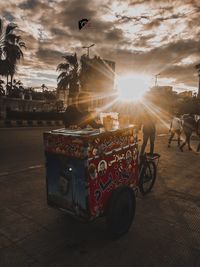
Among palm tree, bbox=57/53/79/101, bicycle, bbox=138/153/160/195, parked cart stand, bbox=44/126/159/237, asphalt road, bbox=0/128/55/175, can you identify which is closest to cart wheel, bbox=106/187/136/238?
parked cart stand, bbox=44/126/159/237

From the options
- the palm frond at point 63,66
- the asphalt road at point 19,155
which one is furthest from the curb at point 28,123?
the palm frond at point 63,66

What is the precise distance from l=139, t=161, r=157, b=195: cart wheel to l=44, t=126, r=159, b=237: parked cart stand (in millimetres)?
1320

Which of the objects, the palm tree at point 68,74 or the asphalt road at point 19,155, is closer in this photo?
the asphalt road at point 19,155

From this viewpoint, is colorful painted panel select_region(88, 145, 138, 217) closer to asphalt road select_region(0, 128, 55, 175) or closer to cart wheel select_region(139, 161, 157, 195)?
cart wheel select_region(139, 161, 157, 195)

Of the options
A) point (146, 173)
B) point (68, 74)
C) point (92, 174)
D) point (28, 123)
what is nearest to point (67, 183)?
point (92, 174)

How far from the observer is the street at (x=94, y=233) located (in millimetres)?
3063

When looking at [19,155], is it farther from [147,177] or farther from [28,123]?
[28,123]

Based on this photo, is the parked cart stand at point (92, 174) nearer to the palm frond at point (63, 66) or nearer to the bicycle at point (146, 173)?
the bicycle at point (146, 173)

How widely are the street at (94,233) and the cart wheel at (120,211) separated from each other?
0.14 meters

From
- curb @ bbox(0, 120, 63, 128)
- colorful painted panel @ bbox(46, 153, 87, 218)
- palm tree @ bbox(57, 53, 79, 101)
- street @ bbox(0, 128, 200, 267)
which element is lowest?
street @ bbox(0, 128, 200, 267)

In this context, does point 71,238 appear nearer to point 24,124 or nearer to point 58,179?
point 58,179

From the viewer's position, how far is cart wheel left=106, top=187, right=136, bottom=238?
340 centimetres

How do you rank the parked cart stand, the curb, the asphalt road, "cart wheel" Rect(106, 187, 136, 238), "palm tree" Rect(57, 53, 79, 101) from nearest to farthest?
the parked cart stand, "cart wheel" Rect(106, 187, 136, 238), the asphalt road, the curb, "palm tree" Rect(57, 53, 79, 101)

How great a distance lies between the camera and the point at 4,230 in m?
3.68
